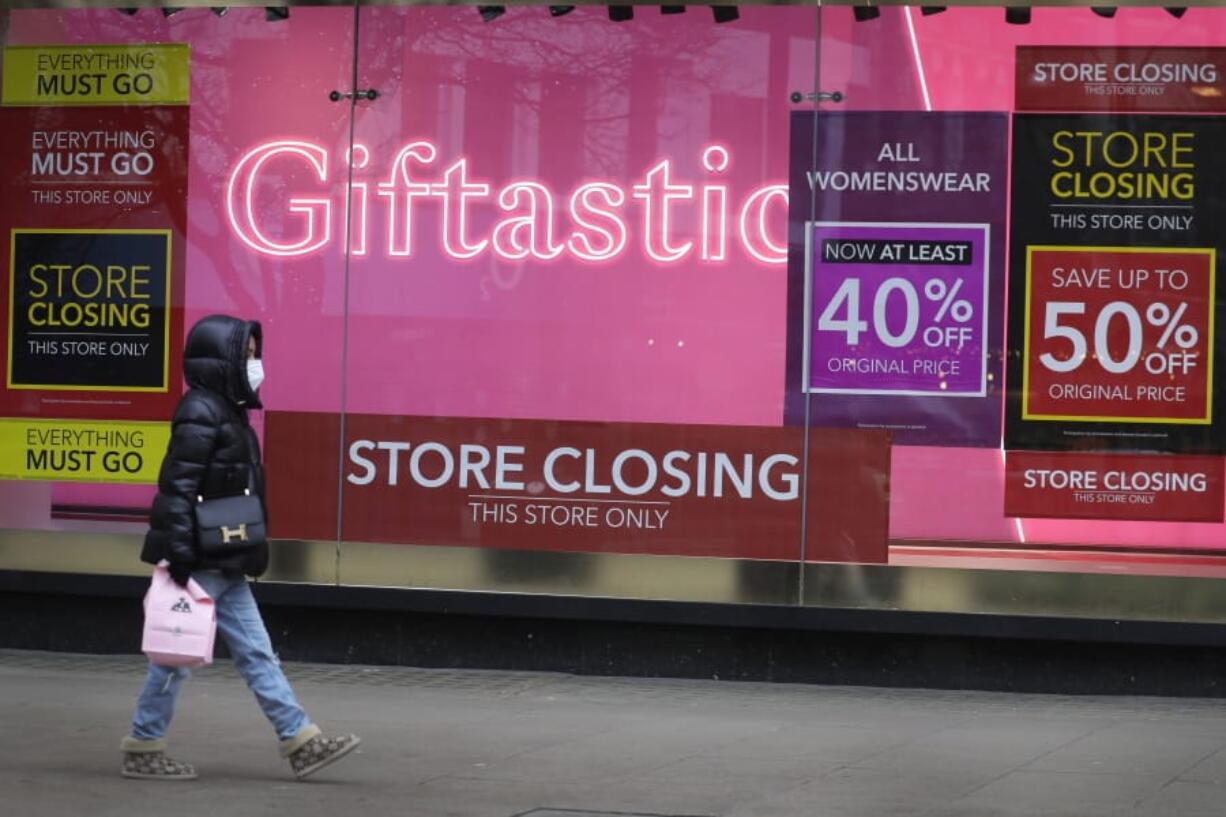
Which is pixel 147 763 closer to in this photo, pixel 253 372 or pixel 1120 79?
pixel 253 372

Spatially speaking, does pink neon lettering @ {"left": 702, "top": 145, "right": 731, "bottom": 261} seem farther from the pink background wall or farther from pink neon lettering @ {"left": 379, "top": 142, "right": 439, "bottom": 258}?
pink neon lettering @ {"left": 379, "top": 142, "right": 439, "bottom": 258}

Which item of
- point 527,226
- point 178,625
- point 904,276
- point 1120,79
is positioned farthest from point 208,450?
point 1120,79

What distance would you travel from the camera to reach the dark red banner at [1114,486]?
11266 millimetres

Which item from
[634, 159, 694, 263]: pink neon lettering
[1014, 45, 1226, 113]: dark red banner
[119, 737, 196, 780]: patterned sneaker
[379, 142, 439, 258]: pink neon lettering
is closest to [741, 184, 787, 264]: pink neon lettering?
[634, 159, 694, 263]: pink neon lettering

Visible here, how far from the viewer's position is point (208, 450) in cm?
830

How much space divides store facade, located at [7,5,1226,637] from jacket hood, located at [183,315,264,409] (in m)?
3.45

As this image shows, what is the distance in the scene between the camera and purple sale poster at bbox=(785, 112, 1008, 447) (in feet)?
37.6

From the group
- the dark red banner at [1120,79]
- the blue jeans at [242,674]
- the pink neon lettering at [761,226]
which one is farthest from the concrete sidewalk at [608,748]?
the dark red banner at [1120,79]

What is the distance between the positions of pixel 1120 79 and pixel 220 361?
541cm

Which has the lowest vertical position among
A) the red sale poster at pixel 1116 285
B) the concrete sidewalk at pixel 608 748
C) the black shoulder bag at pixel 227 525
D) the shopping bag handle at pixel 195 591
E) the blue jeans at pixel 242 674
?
the concrete sidewalk at pixel 608 748

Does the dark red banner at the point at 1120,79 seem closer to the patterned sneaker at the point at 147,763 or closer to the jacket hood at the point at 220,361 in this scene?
the jacket hood at the point at 220,361

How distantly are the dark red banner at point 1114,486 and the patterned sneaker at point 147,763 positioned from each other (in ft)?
16.4

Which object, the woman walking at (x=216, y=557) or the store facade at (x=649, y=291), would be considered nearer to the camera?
the woman walking at (x=216, y=557)

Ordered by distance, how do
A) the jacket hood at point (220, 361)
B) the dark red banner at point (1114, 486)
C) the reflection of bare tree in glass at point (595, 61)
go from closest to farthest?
the jacket hood at point (220, 361) → the dark red banner at point (1114, 486) → the reflection of bare tree in glass at point (595, 61)
